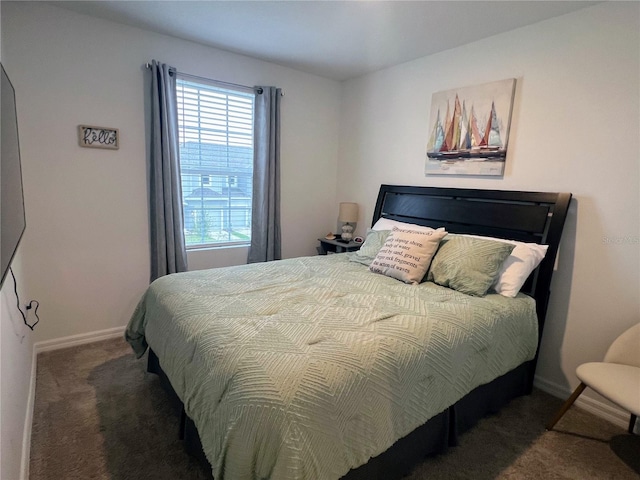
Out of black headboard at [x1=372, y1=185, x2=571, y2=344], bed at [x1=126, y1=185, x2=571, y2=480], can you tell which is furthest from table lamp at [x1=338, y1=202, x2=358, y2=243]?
bed at [x1=126, y1=185, x2=571, y2=480]

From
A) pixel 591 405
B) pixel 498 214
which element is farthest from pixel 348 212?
pixel 591 405

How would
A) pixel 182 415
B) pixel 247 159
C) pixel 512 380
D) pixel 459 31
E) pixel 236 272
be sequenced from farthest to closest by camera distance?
pixel 247 159, pixel 459 31, pixel 236 272, pixel 512 380, pixel 182 415

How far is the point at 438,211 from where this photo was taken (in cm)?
288

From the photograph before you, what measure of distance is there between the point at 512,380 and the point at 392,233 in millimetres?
1232

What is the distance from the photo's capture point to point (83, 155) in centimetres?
261

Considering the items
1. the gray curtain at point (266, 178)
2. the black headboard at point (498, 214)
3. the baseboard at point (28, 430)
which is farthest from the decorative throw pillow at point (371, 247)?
the baseboard at point (28, 430)

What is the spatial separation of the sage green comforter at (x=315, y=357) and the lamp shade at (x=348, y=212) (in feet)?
4.85

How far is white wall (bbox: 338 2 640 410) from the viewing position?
6.56 ft

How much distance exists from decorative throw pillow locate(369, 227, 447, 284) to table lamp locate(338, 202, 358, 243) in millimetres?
1142

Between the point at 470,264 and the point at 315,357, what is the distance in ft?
4.42

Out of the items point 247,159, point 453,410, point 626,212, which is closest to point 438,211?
point 626,212

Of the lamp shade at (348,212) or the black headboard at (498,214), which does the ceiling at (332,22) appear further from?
the lamp shade at (348,212)

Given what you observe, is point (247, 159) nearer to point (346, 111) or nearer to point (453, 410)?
point (346, 111)

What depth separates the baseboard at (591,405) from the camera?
2.06 metres
